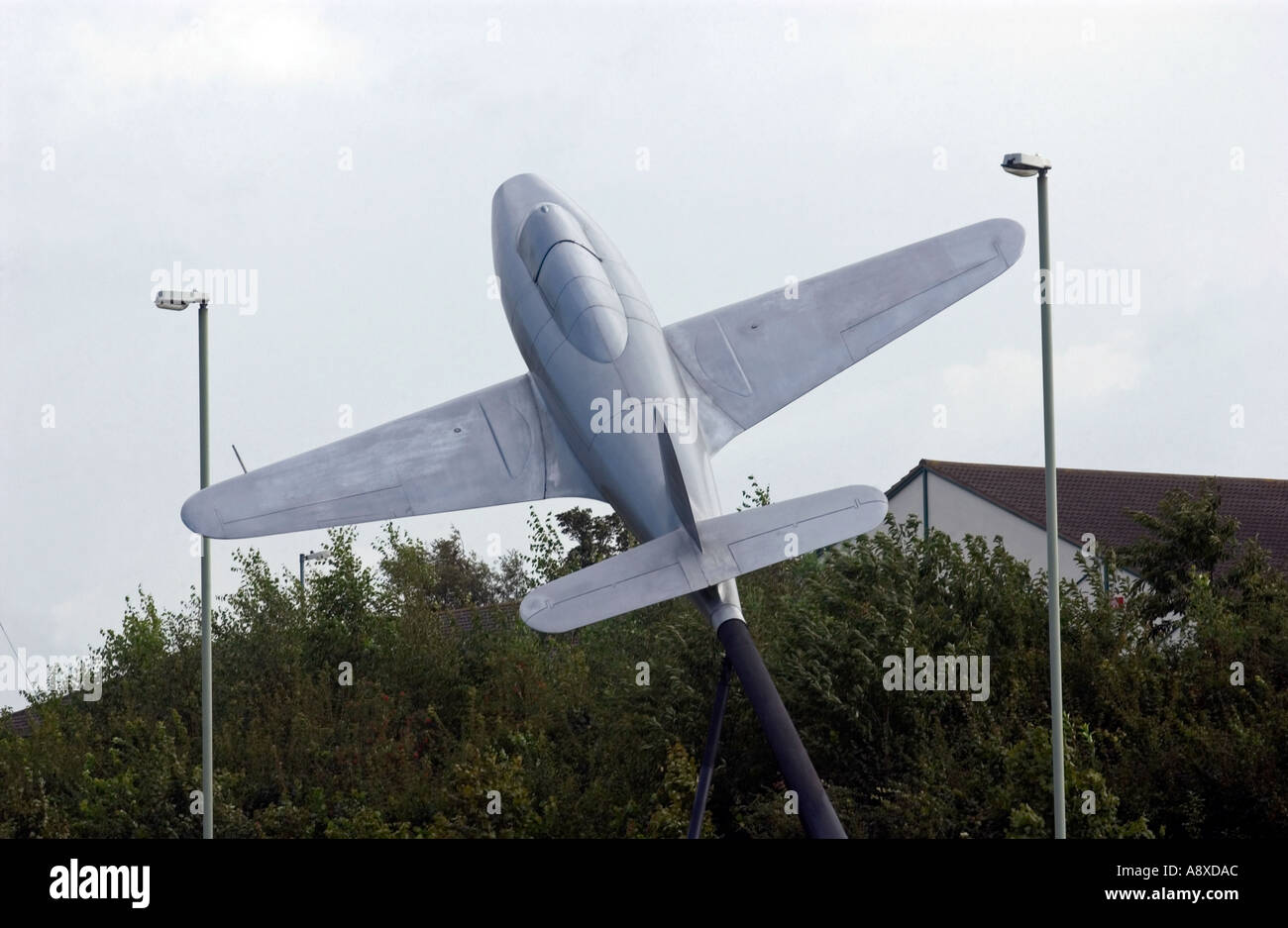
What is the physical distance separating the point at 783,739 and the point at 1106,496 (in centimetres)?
3426

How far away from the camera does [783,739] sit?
15.0 meters

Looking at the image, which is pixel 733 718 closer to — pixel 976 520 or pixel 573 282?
pixel 573 282

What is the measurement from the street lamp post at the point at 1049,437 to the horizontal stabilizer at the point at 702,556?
7357 mm

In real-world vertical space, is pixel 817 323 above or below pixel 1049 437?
above

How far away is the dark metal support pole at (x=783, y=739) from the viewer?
14.8 metres

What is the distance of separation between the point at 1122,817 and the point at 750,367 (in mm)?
10167

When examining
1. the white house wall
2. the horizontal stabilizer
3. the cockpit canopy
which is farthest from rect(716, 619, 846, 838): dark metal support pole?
the white house wall

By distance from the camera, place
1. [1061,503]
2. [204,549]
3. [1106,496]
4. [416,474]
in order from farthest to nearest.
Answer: [1106,496]
[1061,503]
[204,549]
[416,474]

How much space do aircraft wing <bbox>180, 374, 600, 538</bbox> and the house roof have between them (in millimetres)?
27212

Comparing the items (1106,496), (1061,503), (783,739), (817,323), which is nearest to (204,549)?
(817,323)

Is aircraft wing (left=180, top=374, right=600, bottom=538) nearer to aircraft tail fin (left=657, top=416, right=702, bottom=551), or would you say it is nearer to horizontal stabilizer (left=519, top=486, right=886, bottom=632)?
aircraft tail fin (left=657, top=416, right=702, bottom=551)

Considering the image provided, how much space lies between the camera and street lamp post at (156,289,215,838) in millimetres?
A: 23922
